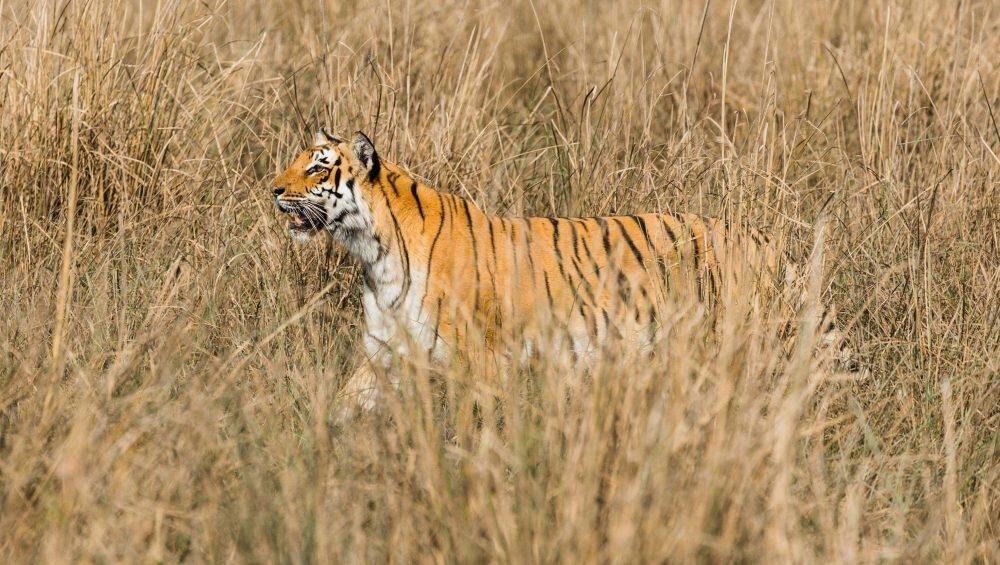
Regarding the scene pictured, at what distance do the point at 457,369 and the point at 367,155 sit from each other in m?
1.17

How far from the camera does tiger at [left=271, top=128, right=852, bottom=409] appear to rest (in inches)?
151

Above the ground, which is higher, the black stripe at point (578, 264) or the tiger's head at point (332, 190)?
the tiger's head at point (332, 190)

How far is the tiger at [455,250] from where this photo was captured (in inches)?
151

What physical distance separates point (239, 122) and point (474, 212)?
4.55ft

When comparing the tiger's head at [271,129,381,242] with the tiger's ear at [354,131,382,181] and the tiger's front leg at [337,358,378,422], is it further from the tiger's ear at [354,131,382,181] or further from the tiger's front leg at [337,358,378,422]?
the tiger's front leg at [337,358,378,422]

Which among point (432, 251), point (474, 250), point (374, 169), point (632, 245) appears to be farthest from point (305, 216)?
point (632, 245)

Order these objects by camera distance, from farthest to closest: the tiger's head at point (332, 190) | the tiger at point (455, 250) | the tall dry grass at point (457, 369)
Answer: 1. the tiger's head at point (332, 190)
2. the tiger at point (455, 250)
3. the tall dry grass at point (457, 369)

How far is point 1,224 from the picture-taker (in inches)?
166

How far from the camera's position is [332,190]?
13.1 feet

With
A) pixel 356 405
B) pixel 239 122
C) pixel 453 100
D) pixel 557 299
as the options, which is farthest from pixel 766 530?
pixel 239 122

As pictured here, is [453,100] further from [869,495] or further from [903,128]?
[869,495]

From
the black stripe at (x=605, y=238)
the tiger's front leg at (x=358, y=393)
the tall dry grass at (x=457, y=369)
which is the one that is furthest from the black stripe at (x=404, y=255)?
the black stripe at (x=605, y=238)

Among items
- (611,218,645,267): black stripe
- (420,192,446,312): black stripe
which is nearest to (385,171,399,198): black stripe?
(420,192,446,312): black stripe

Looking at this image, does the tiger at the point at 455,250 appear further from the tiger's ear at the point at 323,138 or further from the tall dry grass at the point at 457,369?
the tall dry grass at the point at 457,369
